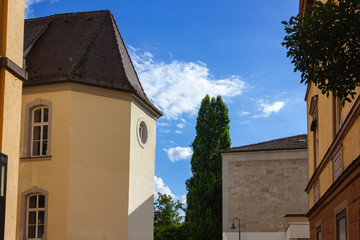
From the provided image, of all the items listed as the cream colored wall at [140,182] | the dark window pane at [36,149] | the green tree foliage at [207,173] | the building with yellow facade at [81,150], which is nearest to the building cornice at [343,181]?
the building with yellow facade at [81,150]

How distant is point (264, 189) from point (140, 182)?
15.5 meters

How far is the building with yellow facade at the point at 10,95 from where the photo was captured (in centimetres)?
1112

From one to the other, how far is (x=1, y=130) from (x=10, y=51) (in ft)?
5.97

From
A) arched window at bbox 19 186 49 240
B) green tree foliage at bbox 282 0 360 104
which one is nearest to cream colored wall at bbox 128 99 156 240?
arched window at bbox 19 186 49 240

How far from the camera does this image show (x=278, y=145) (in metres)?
39.5

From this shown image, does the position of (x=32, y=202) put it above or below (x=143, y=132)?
below

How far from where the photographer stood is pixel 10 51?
11859mm


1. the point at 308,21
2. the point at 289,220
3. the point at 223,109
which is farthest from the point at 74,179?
the point at 223,109

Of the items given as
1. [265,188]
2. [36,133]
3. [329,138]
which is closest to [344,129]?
[329,138]

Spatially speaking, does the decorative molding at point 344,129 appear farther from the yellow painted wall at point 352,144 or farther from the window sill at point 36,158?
the window sill at point 36,158

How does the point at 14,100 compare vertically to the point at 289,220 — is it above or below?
above

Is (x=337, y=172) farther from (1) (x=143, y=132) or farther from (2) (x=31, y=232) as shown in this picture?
(1) (x=143, y=132)

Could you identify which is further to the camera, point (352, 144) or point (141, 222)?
point (141, 222)

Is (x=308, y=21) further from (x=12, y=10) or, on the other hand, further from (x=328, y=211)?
(x=12, y=10)
